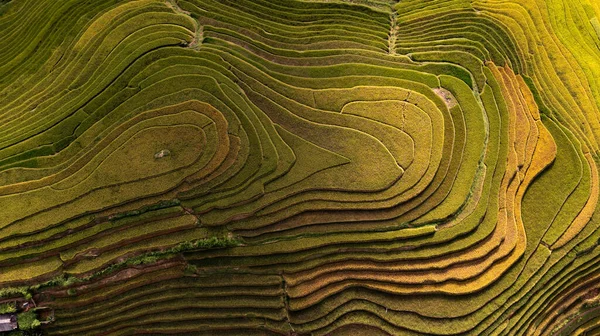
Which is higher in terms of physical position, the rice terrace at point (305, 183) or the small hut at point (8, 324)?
the rice terrace at point (305, 183)

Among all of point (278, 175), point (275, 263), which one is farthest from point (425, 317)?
point (278, 175)

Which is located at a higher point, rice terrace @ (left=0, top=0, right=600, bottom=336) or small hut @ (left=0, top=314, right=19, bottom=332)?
rice terrace @ (left=0, top=0, right=600, bottom=336)

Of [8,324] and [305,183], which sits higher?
[305,183]

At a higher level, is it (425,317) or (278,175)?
(278,175)

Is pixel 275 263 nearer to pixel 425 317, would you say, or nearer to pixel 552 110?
pixel 425 317

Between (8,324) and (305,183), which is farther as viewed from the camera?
(305,183)

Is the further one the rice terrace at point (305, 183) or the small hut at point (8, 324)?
the rice terrace at point (305, 183)

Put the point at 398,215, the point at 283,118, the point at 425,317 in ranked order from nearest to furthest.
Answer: the point at 425,317
the point at 398,215
the point at 283,118

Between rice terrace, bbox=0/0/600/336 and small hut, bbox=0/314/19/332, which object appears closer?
small hut, bbox=0/314/19/332
